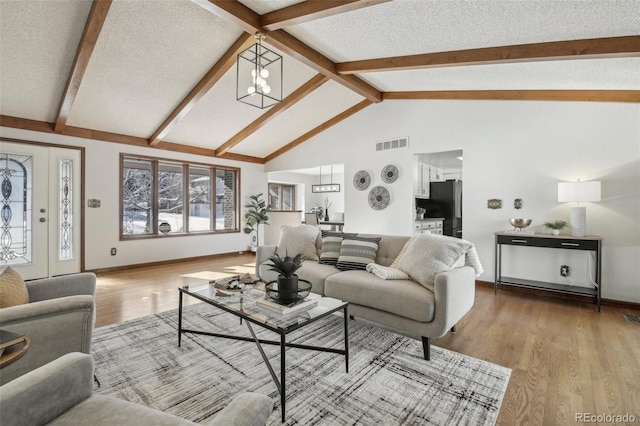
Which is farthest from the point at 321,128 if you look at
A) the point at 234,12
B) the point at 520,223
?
the point at 520,223

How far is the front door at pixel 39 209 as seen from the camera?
14.3 ft

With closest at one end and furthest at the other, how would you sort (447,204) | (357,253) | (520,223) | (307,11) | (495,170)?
(307,11)
(357,253)
(520,223)
(495,170)
(447,204)

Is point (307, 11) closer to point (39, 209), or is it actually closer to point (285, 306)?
point (285, 306)

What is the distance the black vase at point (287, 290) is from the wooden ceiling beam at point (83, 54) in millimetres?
3078

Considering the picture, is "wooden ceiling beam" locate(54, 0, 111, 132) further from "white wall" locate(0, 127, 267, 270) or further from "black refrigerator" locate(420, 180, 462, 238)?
"black refrigerator" locate(420, 180, 462, 238)

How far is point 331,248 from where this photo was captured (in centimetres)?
351

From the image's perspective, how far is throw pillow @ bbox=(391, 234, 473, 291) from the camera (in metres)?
2.51

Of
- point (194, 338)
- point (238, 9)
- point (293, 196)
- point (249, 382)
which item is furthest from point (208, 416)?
point (293, 196)

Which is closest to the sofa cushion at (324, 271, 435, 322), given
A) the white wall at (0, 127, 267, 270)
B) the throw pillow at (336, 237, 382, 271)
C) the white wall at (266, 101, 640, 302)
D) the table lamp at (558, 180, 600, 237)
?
the throw pillow at (336, 237, 382, 271)

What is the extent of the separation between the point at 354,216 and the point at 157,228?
395 cm

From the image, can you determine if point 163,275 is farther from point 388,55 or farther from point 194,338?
point 388,55

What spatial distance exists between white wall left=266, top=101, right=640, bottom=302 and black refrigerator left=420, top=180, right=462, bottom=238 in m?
1.57

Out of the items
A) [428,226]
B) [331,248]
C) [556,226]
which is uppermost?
[556,226]

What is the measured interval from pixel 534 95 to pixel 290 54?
332cm
